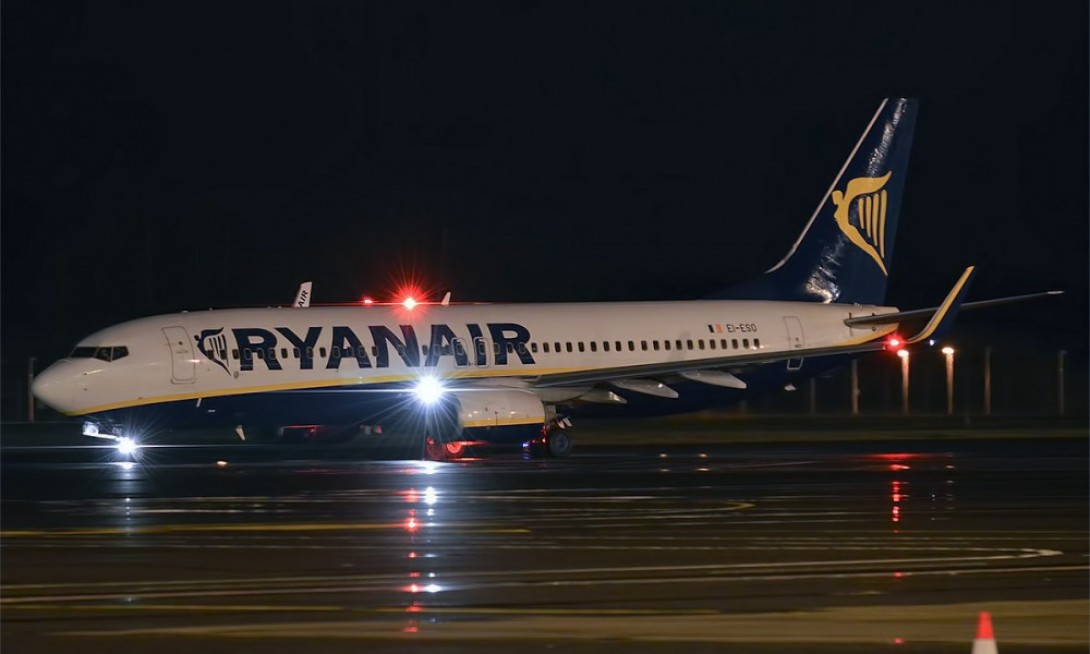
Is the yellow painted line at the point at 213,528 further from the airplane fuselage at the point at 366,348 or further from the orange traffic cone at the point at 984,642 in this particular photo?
the airplane fuselage at the point at 366,348

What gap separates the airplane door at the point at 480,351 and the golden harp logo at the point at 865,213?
1221cm

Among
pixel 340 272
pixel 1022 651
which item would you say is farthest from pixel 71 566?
pixel 340 272

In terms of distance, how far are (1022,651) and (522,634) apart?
3.37 meters

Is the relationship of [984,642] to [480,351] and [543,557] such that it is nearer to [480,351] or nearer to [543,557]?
[543,557]

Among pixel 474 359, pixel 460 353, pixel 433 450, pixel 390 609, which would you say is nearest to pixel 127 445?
pixel 433 450

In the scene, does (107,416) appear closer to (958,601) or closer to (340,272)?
(958,601)

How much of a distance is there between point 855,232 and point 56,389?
2140cm

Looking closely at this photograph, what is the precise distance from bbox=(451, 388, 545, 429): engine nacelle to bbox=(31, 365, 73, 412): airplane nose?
25.0 feet

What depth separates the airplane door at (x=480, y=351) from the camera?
42.6 metres

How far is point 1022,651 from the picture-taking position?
1294 cm

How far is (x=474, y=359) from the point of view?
42562 millimetres

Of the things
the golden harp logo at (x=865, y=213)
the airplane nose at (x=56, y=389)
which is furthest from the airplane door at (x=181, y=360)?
the golden harp logo at (x=865, y=213)

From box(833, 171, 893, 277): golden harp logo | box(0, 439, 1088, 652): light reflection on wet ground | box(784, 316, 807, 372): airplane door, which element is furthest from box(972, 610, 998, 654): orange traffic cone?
box(833, 171, 893, 277): golden harp logo

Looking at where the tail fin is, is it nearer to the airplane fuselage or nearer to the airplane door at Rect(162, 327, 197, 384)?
the airplane fuselage
